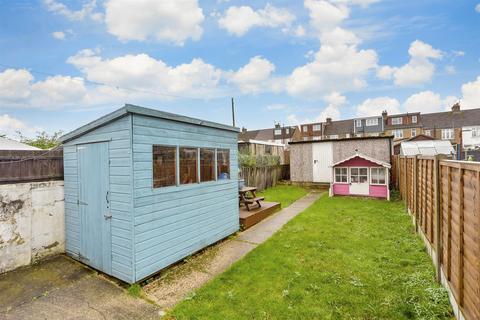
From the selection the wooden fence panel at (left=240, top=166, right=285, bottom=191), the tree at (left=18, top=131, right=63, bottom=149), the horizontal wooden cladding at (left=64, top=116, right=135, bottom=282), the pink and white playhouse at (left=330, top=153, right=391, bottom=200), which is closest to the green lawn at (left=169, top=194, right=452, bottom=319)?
the horizontal wooden cladding at (left=64, top=116, right=135, bottom=282)

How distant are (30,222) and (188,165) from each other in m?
3.26

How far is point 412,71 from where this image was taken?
16.4m

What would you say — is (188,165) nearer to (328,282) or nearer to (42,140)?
(328,282)

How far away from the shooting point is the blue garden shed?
3.87 metres

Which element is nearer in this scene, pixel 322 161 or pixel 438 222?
pixel 438 222

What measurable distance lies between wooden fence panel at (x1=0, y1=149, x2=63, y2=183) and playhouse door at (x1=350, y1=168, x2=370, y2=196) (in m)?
12.1

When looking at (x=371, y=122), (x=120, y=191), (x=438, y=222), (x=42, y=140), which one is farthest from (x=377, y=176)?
(x=371, y=122)

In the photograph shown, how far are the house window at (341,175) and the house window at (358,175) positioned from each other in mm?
287

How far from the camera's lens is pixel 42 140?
1133 cm

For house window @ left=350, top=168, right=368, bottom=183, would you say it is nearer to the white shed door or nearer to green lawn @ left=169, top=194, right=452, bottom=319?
the white shed door

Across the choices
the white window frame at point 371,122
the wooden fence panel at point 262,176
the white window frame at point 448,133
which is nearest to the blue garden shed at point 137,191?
the wooden fence panel at point 262,176

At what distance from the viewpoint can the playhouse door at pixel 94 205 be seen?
4184mm

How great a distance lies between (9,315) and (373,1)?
38.4ft

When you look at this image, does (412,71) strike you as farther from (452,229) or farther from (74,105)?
(74,105)
